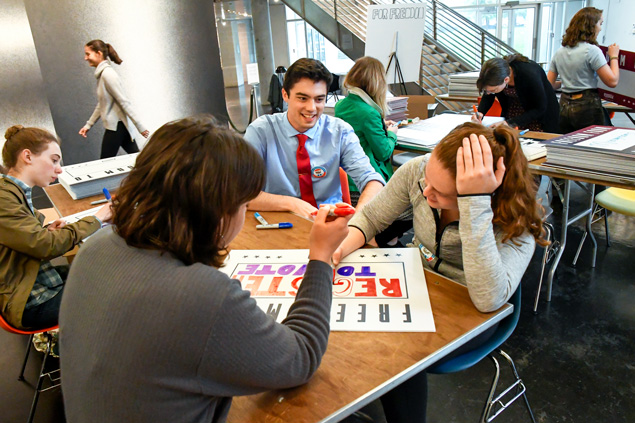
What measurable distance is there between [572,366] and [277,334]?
1.88 metres

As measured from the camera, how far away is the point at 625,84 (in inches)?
137

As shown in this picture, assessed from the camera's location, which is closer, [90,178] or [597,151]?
[597,151]

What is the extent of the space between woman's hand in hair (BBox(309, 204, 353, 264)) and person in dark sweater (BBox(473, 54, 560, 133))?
2.38m

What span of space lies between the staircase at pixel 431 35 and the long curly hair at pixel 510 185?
5.68 m

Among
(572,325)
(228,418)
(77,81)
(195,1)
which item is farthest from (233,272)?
(195,1)

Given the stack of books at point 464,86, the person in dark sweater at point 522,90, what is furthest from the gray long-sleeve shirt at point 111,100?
the stack of books at point 464,86

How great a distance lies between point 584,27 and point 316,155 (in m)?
2.61

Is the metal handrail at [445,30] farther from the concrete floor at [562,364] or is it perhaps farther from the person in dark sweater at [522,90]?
the concrete floor at [562,364]

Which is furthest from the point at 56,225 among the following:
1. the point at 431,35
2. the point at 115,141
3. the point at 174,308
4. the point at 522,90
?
the point at 431,35

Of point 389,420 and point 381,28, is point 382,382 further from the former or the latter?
point 381,28

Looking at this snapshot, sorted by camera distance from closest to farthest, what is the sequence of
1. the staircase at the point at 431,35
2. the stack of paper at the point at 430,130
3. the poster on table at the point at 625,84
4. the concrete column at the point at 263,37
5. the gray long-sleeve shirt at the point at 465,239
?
the gray long-sleeve shirt at the point at 465,239 < the stack of paper at the point at 430,130 < the poster on table at the point at 625,84 < the staircase at the point at 431,35 < the concrete column at the point at 263,37

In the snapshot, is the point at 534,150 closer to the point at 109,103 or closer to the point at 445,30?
the point at 109,103

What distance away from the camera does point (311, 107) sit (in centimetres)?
214

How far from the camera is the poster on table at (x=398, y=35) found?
4.55m
